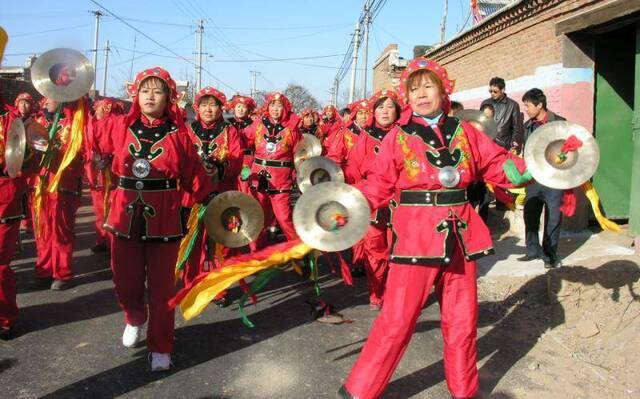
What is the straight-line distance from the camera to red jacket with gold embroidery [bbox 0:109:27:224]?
14.4 feet

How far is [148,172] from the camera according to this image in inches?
157

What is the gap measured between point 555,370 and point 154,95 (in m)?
3.53

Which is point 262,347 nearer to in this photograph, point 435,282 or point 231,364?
point 231,364

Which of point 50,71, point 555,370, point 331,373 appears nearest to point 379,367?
point 331,373

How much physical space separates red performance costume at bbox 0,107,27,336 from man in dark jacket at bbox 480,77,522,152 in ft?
18.7

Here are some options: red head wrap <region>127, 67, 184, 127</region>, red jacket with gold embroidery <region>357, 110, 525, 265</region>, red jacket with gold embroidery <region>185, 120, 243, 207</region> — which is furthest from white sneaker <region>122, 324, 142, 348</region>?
red jacket with gold embroidery <region>357, 110, 525, 265</region>

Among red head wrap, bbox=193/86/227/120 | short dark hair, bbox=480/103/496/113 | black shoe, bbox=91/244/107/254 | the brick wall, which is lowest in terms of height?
black shoe, bbox=91/244/107/254

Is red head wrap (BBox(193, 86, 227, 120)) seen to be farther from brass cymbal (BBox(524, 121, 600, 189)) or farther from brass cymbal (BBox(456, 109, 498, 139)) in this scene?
brass cymbal (BBox(524, 121, 600, 189))

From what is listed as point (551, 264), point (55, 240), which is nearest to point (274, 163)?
point (55, 240)

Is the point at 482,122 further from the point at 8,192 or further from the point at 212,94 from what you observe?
the point at 8,192

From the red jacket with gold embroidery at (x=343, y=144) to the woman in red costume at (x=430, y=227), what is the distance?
326 cm

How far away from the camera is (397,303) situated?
3260 millimetres

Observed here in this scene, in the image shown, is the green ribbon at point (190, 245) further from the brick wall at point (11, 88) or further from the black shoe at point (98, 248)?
the brick wall at point (11, 88)

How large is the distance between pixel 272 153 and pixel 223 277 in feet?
10.4
